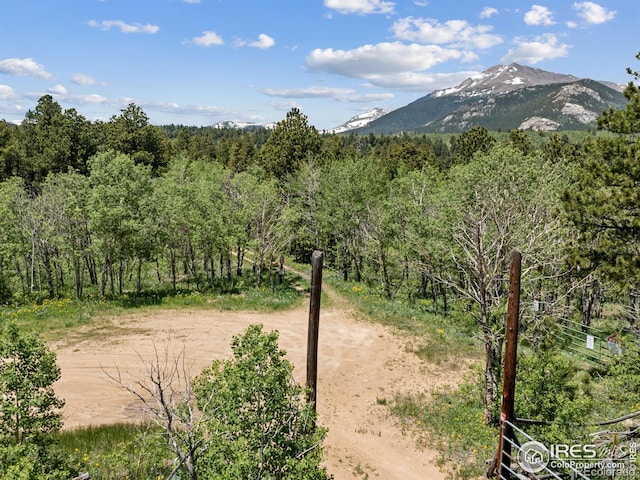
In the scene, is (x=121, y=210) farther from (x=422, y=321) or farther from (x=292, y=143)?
(x=292, y=143)

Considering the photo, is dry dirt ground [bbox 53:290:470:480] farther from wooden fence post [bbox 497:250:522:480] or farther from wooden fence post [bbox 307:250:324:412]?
wooden fence post [bbox 307:250:324:412]

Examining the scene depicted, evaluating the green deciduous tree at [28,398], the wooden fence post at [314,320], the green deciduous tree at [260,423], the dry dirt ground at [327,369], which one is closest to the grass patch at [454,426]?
the dry dirt ground at [327,369]

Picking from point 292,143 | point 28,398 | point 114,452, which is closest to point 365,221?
point 292,143

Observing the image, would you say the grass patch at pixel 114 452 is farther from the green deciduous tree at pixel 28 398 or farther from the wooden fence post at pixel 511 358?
the wooden fence post at pixel 511 358

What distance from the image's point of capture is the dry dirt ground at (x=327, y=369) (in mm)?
13763

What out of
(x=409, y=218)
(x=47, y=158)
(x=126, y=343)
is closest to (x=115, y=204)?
(x=126, y=343)

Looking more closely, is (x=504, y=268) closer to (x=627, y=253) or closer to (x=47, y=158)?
(x=627, y=253)

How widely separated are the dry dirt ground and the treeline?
164 inches

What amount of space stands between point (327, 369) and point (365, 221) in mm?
16989

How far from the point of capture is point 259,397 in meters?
8.01

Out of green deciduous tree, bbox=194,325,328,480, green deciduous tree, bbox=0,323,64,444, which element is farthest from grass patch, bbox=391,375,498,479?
green deciduous tree, bbox=0,323,64,444

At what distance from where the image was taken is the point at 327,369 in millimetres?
20078

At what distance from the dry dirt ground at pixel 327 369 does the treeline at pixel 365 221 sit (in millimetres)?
4160

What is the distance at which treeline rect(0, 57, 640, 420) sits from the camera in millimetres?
15086
